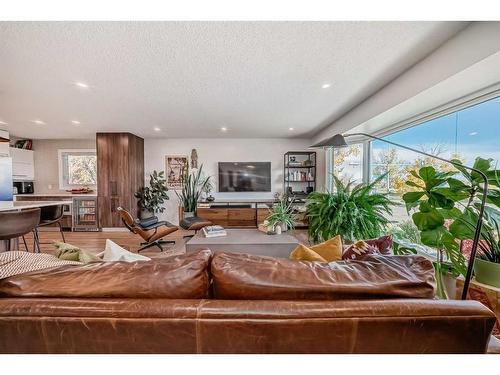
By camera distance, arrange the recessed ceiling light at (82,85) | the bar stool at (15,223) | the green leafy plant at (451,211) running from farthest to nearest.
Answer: the recessed ceiling light at (82,85)
the bar stool at (15,223)
the green leafy plant at (451,211)

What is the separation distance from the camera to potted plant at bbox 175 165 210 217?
5.40 m

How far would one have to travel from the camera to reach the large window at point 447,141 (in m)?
1.99

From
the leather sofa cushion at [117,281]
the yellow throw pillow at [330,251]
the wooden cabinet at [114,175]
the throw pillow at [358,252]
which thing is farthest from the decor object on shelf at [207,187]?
the leather sofa cushion at [117,281]

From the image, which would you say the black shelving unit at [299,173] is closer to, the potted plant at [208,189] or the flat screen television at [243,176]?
the flat screen television at [243,176]

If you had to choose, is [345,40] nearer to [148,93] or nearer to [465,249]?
[465,249]

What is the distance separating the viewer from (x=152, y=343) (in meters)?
0.76

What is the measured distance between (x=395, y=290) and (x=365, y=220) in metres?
1.63

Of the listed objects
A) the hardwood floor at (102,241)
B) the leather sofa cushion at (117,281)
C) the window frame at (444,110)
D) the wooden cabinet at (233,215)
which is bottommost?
the hardwood floor at (102,241)

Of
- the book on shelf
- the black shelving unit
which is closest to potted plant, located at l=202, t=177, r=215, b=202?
the black shelving unit

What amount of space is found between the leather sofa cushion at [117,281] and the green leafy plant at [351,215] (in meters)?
1.76

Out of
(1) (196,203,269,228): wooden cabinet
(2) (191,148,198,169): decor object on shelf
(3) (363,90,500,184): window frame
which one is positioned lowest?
(1) (196,203,269,228): wooden cabinet

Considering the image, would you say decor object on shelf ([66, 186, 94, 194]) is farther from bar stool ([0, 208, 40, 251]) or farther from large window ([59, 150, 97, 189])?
bar stool ([0, 208, 40, 251])

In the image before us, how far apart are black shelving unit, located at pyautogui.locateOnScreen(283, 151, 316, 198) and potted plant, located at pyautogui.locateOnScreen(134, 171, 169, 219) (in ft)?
9.92
